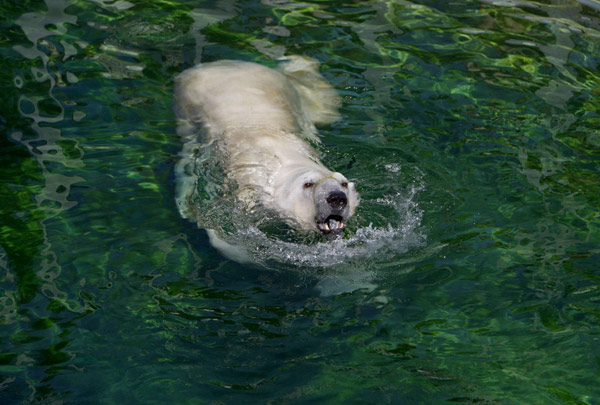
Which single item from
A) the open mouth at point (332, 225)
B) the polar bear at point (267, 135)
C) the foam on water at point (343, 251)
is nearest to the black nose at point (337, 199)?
the polar bear at point (267, 135)

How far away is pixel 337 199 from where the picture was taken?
5324mm

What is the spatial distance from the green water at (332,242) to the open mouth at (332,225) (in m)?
0.15

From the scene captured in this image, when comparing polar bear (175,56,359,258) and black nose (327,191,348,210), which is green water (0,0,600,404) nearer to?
polar bear (175,56,359,258)

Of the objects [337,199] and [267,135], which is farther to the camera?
[267,135]

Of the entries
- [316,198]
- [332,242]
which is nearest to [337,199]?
[316,198]

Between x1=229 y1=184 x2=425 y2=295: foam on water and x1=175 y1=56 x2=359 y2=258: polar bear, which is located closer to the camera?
x1=229 y1=184 x2=425 y2=295: foam on water

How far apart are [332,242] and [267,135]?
4.73ft

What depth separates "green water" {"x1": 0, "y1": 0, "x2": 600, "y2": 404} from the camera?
4309 mm

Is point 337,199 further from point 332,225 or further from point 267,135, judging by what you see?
point 267,135

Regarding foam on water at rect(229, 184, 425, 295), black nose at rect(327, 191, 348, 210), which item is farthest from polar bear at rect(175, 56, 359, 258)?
foam on water at rect(229, 184, 425, 295)

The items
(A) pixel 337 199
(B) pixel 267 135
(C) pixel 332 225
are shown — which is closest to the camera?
(A) pixel 337 199

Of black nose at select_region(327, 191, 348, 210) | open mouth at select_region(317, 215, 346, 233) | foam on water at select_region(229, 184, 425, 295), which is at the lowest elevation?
foam on water at select_region(229, 184, 425, 295)

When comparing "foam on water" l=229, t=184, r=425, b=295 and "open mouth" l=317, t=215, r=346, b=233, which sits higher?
"open mouth" l=317, t=215, r=346, b=233

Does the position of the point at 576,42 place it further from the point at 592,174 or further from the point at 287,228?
the point at 287,228
